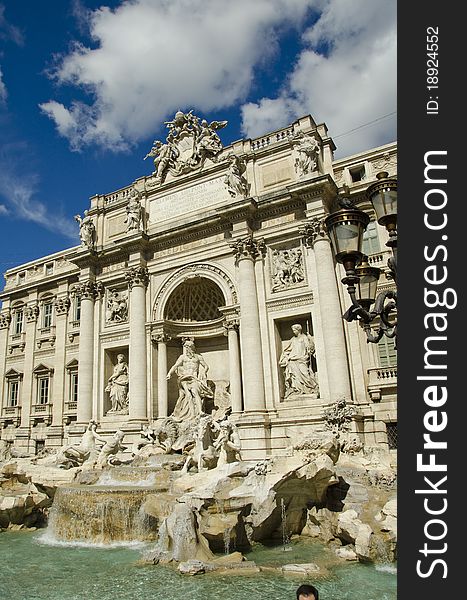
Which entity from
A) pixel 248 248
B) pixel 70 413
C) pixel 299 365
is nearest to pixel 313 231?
pixel 248 248

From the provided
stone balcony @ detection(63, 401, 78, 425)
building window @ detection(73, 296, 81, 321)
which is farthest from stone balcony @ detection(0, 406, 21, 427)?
building window @ detection(73, 296, 81, 321)

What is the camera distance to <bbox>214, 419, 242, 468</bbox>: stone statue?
13953mm

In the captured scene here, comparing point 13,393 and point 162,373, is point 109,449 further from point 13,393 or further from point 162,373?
point 13,393

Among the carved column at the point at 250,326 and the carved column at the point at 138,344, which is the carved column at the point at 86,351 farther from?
the carved column at the point at 250,326

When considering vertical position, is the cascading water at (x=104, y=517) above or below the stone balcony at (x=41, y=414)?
below

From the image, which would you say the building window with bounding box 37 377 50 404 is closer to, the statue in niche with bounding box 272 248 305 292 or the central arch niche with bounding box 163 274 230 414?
the central arch niche with bounding box 163 274 230 414

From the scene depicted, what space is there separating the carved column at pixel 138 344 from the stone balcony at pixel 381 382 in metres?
8.77

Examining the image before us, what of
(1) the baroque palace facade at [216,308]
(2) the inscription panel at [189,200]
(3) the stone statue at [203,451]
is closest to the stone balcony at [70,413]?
(1) the baroque palace facade at [216,308]

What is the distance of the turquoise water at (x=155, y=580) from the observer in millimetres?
7852

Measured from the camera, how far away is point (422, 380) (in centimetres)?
355

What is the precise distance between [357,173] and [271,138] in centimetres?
372

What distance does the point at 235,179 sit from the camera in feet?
61.7

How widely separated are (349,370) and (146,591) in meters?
9.94

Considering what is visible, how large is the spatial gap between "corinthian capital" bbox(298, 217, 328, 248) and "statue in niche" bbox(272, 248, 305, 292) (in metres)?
0.67
